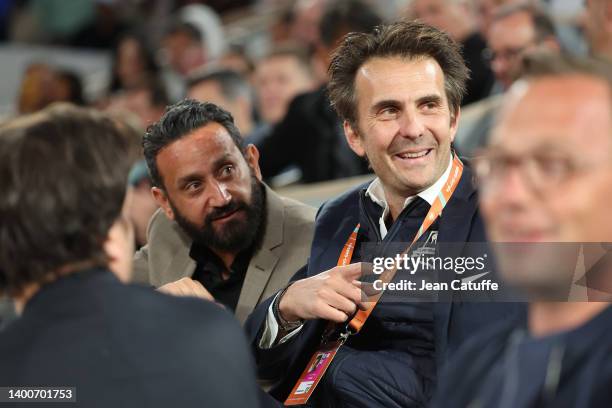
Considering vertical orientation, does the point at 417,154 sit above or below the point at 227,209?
above

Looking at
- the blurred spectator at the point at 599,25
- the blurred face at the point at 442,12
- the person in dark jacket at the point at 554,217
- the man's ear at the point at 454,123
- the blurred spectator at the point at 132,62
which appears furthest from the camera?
the blurred spectator at the point at 132,62

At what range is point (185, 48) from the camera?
310 inches

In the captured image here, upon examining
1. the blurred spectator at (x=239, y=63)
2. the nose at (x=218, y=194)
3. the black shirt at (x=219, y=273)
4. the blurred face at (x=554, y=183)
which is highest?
the blurred face at (x=554, y=183)

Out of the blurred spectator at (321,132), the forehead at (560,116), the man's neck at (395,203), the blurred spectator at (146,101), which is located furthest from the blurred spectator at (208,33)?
the forehead at (560,116)

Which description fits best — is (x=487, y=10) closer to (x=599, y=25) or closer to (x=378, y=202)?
(x=599, y=25)

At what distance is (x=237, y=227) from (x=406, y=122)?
67 centimetres

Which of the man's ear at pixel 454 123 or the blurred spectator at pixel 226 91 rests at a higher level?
the man's ear at pixel 454 123

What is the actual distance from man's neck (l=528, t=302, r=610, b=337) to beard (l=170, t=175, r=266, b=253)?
1720mm

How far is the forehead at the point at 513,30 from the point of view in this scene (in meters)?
4.93

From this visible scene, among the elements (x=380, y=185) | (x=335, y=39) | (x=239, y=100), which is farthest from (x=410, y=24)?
(x=239, y=100)

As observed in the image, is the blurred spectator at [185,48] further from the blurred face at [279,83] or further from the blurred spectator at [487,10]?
the blurred spectator at [487,10]

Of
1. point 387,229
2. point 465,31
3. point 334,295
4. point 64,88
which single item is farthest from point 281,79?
point 334,295

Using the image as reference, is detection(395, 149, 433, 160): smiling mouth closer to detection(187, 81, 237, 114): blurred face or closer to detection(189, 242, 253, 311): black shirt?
detection(189, 242, 253, 311): black shirt

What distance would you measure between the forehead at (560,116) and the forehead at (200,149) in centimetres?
168
